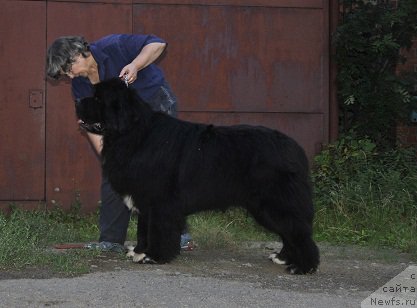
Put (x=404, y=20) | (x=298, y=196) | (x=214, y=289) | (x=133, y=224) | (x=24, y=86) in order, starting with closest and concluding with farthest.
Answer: (x=214, y=289), (x=298, y=196), (x=133, y=224), (x=24, y=86), (x=404, y=20)

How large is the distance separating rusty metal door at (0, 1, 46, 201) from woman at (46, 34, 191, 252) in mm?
2748

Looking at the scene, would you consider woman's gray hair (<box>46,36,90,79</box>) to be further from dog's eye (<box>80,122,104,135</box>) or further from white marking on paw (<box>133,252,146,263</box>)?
white marking on paw (<box>133,252,146,263</box>)

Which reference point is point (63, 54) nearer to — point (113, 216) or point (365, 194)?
point (113, 216)

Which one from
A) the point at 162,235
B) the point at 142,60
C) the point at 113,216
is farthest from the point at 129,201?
the point at 142,60

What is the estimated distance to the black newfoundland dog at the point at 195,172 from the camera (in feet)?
19.8

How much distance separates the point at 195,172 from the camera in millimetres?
6117

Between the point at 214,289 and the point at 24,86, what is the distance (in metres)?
4.95

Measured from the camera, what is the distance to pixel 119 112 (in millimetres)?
6125

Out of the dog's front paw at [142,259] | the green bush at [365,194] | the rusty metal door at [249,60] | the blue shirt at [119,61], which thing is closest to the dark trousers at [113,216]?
the blue shirt at [119,61]

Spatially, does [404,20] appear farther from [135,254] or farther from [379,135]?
[135,254]

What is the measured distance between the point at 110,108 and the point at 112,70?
2.26 ft

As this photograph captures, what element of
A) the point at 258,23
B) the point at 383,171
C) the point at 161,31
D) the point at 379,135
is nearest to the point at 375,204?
the point at 383,171

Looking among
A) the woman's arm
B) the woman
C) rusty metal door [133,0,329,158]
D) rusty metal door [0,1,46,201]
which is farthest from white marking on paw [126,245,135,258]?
rusty metal door [133,0,329,158]

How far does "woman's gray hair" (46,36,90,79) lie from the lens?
6441 mm
